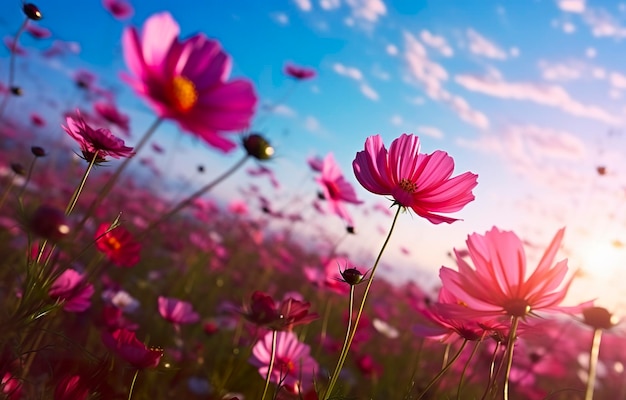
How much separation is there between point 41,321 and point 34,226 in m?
0.50

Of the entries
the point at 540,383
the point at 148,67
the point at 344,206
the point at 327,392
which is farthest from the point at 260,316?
the point at 540,383

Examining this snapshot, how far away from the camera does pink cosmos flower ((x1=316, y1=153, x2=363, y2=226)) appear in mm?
1637

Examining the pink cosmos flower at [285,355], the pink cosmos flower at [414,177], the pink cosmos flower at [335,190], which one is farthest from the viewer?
the pink cosmos flower at [335,190]

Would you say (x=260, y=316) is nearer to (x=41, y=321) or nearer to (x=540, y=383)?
(x=41, y=321)

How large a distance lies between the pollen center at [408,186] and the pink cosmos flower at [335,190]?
744mm

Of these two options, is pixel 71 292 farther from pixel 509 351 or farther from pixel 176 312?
pixel 509 351

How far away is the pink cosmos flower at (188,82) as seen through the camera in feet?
2.22

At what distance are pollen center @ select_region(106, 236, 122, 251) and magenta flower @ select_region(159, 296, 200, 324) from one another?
26 centimetres

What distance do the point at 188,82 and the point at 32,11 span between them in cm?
63

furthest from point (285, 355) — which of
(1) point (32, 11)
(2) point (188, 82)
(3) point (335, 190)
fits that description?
(1) point (32, 11)

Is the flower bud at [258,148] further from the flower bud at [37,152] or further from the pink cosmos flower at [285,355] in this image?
the flower bud at [37,152]

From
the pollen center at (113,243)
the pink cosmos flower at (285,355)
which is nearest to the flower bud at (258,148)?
the pink cosmos flower at (285,355)

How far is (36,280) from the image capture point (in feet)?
2.26

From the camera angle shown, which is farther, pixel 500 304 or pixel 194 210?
pixel 194 210
